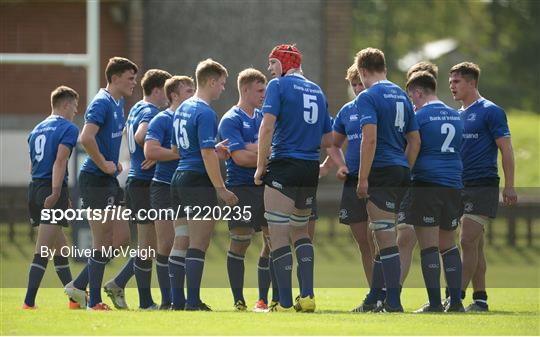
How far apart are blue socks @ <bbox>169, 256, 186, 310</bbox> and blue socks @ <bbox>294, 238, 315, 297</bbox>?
0.99 meters

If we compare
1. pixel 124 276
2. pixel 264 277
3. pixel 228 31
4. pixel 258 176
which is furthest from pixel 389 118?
pixel 228 31

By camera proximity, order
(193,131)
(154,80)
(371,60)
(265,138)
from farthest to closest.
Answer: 1. (154,80)
2. (193,131)
3. (371,60)
4. (265,138)

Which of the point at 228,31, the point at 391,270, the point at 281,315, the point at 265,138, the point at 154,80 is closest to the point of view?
the point at 281,315

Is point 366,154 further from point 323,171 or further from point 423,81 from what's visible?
point 323,171

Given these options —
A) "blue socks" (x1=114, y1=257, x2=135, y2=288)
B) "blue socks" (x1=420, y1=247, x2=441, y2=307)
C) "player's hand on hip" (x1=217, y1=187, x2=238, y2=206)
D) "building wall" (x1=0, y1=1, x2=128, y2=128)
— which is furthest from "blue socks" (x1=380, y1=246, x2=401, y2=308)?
"building wall" (x1=0, y1=1, x2=128, y2=128)

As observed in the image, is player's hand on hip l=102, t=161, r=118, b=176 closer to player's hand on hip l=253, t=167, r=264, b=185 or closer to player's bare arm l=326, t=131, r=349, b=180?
player's hand on hip l=253, t=167, r=264, b=185

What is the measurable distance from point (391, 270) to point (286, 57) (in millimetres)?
1828

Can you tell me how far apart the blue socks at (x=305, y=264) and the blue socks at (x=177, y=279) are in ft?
3.25

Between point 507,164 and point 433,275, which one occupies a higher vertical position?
point 507,164

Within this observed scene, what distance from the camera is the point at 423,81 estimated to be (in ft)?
36.4

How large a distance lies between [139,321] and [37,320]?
32.5 inches

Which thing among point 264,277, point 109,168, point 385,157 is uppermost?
point 385,157

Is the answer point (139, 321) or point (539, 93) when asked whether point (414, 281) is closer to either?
point (139, 321)

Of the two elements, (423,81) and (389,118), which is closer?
(389,118)
